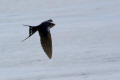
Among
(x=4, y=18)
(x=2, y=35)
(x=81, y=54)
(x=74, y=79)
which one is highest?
(x=4, y=18)

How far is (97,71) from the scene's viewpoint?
3322 mm

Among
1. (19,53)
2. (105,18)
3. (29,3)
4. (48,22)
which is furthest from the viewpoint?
(29,3)

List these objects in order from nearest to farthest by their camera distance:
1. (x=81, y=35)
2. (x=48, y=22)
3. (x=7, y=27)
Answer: (x=48, y=22), (x=81, y=35), (x=7, y=27)

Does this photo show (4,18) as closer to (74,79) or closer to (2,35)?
(2,35)

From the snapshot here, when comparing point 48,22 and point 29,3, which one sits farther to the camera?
point 29,3

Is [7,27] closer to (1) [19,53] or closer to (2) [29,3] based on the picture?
(1) [19,53]

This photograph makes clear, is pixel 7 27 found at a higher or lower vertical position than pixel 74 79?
higher

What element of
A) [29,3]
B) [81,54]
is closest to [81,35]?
[81,54]

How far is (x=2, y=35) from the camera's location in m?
4.39

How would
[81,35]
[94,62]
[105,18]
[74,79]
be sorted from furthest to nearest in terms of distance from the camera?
[105,18] → [81,35] → [94,62] → [74,79]

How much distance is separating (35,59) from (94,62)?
0.54 meters

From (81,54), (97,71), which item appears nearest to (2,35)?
(81,54)

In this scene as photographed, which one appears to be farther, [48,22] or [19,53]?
[19,53]

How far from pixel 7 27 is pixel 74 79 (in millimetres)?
1691
